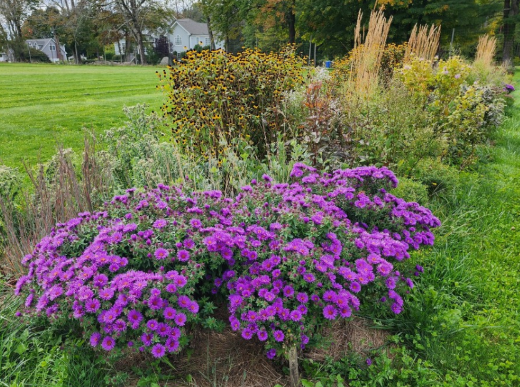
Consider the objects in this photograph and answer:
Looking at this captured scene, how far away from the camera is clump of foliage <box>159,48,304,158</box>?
377 centimetres

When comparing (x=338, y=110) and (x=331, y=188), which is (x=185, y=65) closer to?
(x=338, y=110)

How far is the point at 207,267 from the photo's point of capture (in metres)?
1.98

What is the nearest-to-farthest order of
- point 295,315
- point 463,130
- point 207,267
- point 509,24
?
point 295,315, point 207,267, point 463,130, point 509,24

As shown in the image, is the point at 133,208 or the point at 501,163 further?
the point at 501,163

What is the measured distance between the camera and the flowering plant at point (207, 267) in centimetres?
155

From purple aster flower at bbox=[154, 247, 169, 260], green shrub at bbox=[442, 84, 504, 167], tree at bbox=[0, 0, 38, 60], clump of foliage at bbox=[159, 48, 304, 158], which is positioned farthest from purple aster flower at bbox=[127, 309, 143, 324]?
tree at bbox=[0, 0, 38, 60]

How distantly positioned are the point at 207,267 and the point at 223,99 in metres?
2.21

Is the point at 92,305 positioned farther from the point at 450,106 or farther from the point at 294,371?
the point at 450,106

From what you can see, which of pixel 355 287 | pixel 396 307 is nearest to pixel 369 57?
pixel 396 307

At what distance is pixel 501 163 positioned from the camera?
5.20m

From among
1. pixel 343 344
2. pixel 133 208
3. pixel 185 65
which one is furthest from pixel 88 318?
pixel 185 65

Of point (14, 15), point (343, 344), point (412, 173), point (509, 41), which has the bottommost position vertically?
point (343, 344)

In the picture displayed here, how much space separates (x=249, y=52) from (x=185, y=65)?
808mm

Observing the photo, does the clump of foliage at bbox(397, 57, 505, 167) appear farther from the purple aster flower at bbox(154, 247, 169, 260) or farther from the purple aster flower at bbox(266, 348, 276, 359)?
the purple aster flower at bbox(154, 247, 169, 260)
